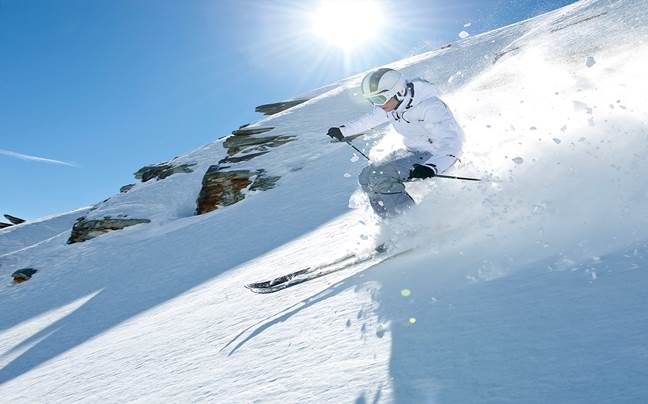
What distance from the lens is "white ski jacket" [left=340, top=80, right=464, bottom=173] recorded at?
4637 mm

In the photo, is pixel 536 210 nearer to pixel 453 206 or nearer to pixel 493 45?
pixel 453 206

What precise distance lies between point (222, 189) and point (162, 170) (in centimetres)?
836

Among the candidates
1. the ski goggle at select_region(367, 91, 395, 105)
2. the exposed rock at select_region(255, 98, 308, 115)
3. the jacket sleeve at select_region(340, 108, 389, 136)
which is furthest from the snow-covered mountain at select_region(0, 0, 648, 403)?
the exposed rock at select_region(255, 98, 308, 115)

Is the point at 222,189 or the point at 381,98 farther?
the point at 222,189

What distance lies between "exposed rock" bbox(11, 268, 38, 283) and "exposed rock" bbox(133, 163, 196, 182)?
7.85 metres

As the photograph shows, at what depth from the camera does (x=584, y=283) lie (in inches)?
83.7

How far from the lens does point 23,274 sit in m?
16.0

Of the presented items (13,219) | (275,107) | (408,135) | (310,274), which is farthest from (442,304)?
(13,219)

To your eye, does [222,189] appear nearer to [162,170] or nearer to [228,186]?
[228,186]

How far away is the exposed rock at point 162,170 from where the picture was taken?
22.3m

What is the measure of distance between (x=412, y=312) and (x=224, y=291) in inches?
159

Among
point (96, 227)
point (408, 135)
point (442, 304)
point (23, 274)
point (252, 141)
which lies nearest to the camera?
point (442, 304)

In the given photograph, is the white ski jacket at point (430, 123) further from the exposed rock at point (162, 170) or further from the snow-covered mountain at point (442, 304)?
the exposed rock at point (162, 170)

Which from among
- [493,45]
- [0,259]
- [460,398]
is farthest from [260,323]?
[493,45]
